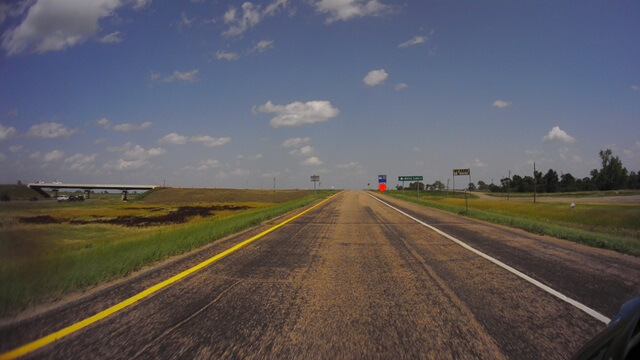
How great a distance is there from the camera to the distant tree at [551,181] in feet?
429

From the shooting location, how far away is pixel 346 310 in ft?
13.6

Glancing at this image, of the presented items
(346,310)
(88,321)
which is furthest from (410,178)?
(88,321)

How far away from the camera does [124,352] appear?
3.03 m

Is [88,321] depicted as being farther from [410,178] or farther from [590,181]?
[590,181]

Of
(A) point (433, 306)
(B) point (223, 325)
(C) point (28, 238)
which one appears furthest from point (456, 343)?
(C) point (28, 238)

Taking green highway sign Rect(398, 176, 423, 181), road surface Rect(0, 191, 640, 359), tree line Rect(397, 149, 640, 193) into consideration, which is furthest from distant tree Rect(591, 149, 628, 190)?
road surface Rect(0, 191, 640, 359)

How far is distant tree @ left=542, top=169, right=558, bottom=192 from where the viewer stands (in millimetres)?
130625

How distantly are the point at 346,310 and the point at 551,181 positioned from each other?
15623 centimetres

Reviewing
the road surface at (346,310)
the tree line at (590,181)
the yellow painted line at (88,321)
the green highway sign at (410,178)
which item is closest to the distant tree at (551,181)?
the tree line at (590,181)

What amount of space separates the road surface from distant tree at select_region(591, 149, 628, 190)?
472ft

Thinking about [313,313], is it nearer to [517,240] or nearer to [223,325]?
[223,325]

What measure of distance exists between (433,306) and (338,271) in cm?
230

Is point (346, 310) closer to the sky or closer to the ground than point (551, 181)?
closer to the ground

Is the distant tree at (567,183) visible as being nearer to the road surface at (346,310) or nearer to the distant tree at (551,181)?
the distant tree at (551,181)
